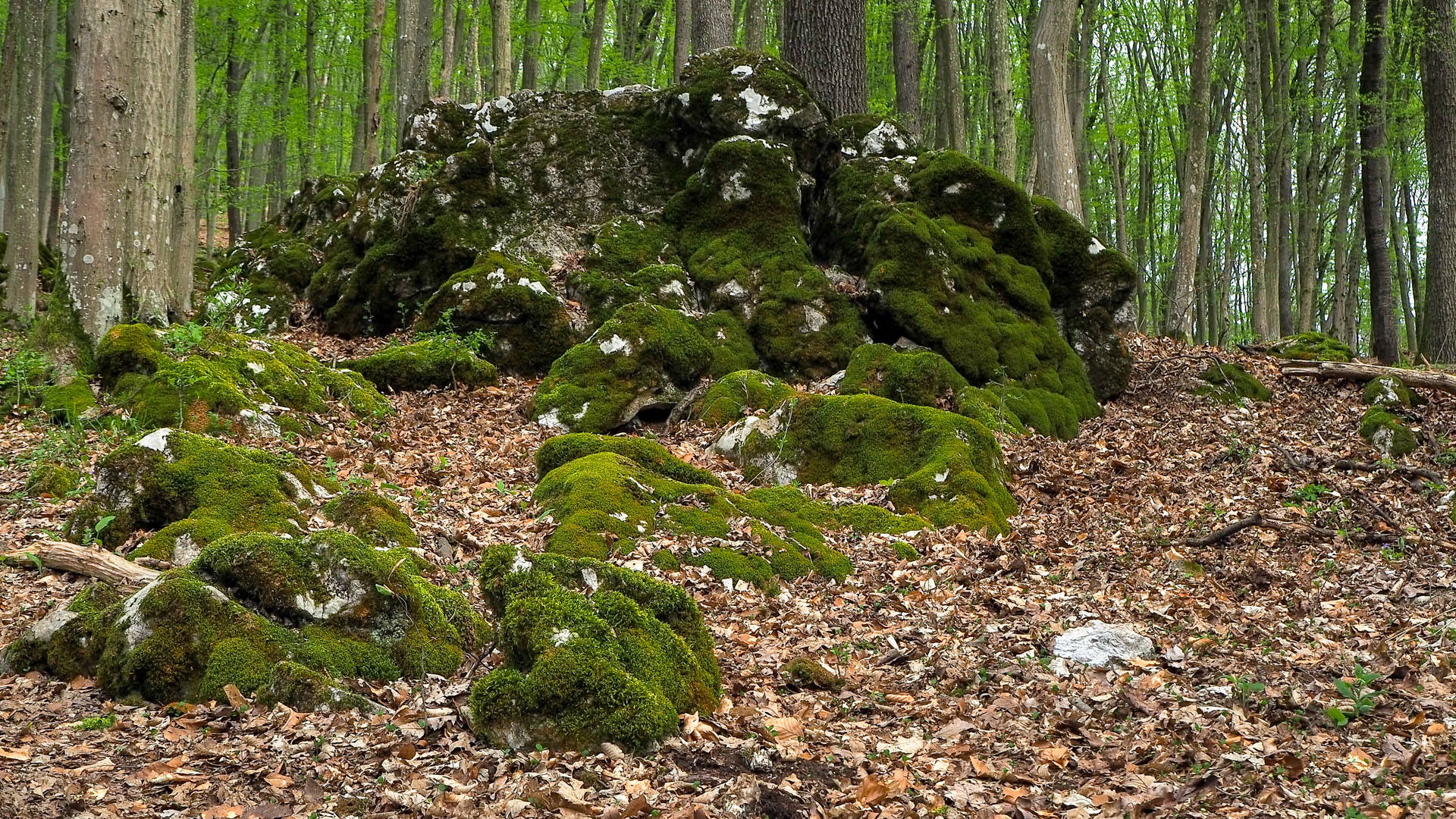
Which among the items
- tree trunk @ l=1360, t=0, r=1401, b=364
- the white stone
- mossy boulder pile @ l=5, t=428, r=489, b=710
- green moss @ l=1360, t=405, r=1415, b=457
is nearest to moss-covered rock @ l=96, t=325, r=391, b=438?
mossy boulder pile @ l=5, t=428, r=489, b=710

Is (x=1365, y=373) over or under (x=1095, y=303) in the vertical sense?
under

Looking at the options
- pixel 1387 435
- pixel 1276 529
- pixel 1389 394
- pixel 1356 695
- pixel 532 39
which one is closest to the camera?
pixel 1356 695

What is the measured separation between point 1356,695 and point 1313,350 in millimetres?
10411

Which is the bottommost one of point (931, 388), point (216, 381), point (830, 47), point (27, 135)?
point (931, 388)

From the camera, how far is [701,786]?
3.67m

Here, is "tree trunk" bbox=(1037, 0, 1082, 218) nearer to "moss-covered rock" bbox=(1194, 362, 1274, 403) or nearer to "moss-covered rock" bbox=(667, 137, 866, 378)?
"moss-covered rock" bbox=(1194, 362, 1274, 403)

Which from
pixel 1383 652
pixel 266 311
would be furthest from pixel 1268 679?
pixel 266 311

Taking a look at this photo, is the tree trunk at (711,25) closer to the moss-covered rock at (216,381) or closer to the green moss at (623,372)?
the green moss at (623,372)

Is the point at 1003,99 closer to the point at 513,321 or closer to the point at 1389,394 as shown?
the point at 1389,394

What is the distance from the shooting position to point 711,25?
1542 centimetres

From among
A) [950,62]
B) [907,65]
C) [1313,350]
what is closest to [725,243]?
[1313,350]

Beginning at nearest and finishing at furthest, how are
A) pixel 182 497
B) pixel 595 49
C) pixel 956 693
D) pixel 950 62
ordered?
pixel 956 693 → pixel 182 497 → pixel 950 62 → pixel 595 49

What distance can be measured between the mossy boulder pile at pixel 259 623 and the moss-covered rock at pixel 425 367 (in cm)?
483

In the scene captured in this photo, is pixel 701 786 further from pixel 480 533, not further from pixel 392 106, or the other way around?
pixel 392 106
